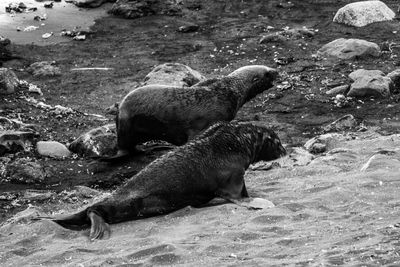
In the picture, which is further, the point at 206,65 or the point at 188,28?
the point at 188,28

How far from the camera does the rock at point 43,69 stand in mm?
12773

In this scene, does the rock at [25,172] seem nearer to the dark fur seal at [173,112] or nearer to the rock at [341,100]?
the dark fur seal at [173,112]

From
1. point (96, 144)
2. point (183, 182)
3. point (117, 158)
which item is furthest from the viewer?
point (96, 144)

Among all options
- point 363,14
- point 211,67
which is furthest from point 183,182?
point 363,14

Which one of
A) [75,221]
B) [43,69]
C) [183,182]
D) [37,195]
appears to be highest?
[183,182]

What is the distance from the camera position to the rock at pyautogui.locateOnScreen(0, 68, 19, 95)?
452 inches

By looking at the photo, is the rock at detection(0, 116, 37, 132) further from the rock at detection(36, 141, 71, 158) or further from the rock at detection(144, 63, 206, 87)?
the rock at detection(144, 63, 206, 87)

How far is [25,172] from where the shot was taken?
8.62 metres

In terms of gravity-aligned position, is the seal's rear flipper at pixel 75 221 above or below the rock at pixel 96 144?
above

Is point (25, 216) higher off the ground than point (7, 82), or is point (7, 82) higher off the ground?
point (25, 216)

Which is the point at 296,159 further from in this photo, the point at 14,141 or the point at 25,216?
the point at 14,141

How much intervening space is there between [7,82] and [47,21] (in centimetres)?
393

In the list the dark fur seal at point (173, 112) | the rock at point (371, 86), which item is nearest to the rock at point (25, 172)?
the dark fur seal at point (173, 112)

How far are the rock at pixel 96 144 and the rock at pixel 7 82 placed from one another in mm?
2265
